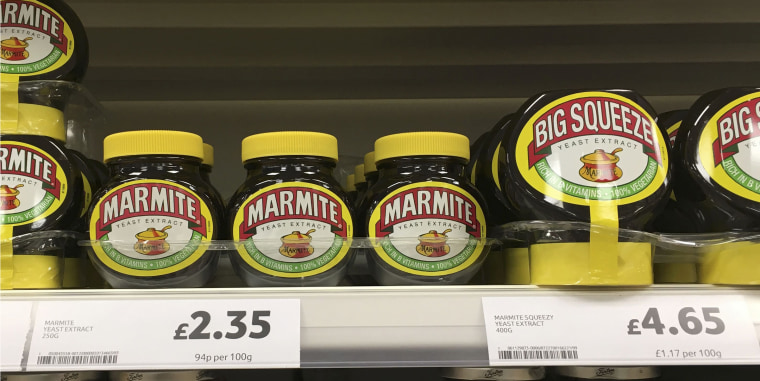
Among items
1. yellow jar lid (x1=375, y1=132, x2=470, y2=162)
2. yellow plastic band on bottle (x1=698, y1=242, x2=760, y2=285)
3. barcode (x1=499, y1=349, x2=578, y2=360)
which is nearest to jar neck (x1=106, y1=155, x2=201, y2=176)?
yellow jar lid (x1=375, y1=132, x2=470, y2=162)

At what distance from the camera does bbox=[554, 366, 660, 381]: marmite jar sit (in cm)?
91

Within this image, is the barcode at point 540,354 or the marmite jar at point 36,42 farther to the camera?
the marmite jar at point 36,42

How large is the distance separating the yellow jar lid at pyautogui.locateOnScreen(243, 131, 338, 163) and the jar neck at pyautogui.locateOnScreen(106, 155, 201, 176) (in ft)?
0.35

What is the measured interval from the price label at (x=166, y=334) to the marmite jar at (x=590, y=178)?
36cm

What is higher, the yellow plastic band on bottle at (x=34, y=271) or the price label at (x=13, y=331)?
the yellow plastic band on bottle at (x=34, y=271)

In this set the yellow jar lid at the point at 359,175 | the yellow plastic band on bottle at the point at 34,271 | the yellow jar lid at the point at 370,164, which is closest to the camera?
the yellow plastic band on bottle at the point at 34,271

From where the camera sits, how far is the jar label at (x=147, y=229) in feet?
2.82

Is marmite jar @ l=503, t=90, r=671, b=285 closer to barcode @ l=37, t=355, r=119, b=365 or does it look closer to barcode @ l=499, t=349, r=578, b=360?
barcode @ l=499, t=349, r=578, b=360

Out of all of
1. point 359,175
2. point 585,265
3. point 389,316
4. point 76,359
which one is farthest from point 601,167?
point 76,359

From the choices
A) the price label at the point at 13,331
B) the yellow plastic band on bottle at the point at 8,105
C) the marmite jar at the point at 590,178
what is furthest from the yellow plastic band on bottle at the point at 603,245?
the yellow plastic band on bottle at the point at 8,105

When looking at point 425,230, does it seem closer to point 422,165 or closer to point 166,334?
point 422,165

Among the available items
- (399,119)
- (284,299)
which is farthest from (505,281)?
(399,119)

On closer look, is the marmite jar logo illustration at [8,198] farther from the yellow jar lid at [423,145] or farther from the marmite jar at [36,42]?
the yellow jar lid at [423,145]

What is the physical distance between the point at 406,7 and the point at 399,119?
0.95 feet
